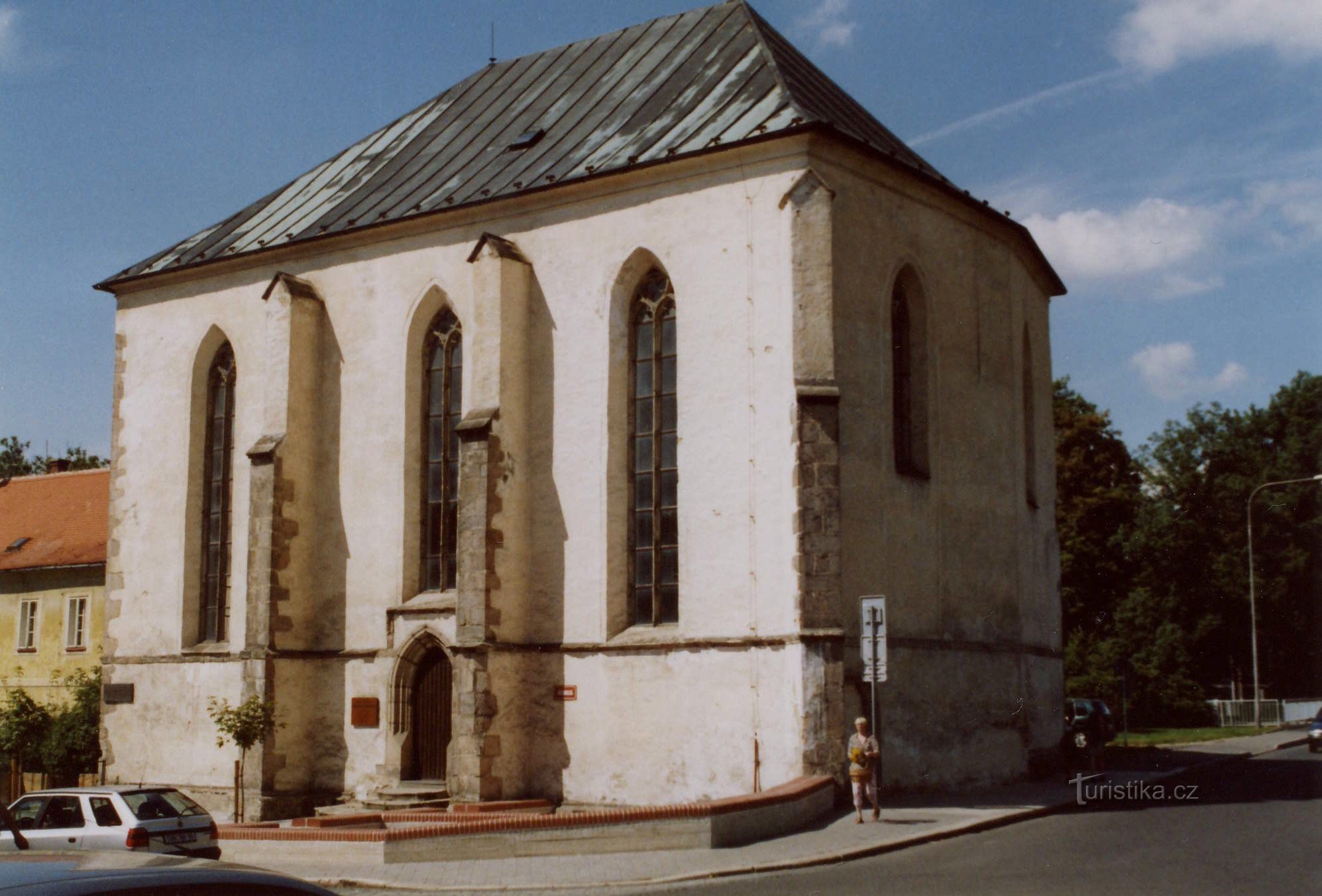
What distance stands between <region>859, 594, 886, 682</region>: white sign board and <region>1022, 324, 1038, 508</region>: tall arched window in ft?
30.5

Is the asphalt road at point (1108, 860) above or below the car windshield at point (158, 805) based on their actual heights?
below

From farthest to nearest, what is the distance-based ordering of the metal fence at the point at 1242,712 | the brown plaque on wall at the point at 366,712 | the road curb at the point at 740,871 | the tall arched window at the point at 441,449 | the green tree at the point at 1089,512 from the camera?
the metal fence at the point at 1242,712 < the green tree at the point at 1089,512 < the tall arched window at the point at 441,449 < the brown plaque on wall at the point at 366,712 < the road curb at the point at 740,871

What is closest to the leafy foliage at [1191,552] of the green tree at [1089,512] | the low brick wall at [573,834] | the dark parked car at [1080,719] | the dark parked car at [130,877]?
the green tree at [1089,512]

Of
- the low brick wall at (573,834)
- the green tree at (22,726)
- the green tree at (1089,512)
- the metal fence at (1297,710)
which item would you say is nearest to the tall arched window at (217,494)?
the green tree at (22,726)

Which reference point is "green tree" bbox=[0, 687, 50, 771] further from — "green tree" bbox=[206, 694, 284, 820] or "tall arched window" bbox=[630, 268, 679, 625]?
"tall arched window" bbox=[630, 268, 679, 625]

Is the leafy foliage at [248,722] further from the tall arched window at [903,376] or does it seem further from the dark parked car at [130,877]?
the dark parked car at [130,877]

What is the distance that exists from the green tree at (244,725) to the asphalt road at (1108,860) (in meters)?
8.64

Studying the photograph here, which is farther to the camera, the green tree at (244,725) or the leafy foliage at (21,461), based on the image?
the leafy foliage at (21,461)

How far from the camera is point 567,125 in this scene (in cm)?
2648

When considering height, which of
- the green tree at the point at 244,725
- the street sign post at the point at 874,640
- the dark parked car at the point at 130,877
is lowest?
the green tree at the point at 244,725

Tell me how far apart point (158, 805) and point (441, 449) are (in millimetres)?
9811

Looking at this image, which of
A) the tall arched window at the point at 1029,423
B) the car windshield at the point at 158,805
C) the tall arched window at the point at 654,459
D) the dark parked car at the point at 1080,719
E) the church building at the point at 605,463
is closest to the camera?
the car windshield at the point at 158,805

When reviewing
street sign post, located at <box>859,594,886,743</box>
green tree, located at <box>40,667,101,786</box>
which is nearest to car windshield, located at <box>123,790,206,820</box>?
street sign post, located at <box>859,594,886,743</box>

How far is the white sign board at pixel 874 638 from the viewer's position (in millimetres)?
18703
